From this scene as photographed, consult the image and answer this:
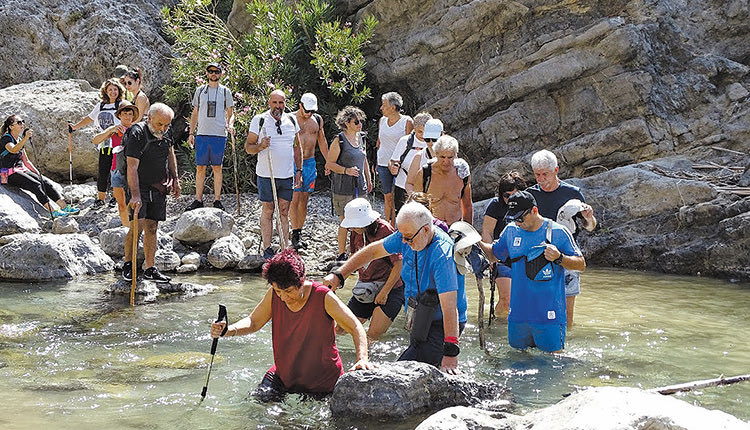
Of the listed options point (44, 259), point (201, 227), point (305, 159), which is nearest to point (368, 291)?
point (305, 159)

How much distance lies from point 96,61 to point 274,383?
12975mm

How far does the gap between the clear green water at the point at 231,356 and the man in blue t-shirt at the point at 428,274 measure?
678 millimetres

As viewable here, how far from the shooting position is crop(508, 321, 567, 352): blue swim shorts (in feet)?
21.3

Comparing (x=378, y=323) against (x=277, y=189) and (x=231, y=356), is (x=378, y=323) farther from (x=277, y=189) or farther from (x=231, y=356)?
(x=277, y=189)

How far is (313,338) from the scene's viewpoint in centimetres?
561

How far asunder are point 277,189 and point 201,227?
131 cm

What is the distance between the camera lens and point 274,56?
14.7 meters

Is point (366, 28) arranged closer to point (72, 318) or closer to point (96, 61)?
point (96, 61)

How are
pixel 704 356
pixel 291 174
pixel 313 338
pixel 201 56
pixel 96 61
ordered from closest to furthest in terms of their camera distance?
pixel 313 338, pixel 704 356, pixel 291 174, pixel 201 56, pixel 96 61

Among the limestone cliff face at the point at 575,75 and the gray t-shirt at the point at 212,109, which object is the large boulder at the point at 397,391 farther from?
the limestone cliff face at the point at 575,75

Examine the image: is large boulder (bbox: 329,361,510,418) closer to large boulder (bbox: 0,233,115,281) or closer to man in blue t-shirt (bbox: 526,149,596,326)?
man in blue t-shirt (bbox: 526,149,596,326)

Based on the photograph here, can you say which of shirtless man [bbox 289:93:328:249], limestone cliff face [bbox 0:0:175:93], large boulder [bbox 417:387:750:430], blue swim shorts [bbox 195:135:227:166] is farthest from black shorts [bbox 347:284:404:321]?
limestone cliff face [bbox 0:0:175:93]

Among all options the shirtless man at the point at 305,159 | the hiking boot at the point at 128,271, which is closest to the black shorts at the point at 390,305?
the hiking boot at the point at 128,271

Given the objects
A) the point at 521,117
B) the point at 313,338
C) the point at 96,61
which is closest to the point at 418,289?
the point at 313,338
